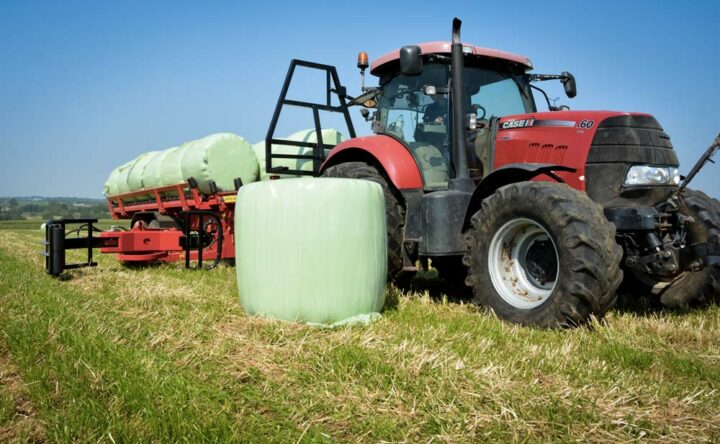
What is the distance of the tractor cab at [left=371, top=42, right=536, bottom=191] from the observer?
5383 millimetres

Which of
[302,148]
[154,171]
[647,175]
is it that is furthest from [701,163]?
[154,171]

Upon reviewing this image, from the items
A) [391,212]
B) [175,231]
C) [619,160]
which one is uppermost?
[619,160]

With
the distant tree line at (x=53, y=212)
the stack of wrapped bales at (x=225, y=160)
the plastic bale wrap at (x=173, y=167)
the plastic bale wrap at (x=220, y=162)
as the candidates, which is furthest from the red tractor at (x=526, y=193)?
the distant tree line at (x=53, y=212)

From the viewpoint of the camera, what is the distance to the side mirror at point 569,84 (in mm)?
6004

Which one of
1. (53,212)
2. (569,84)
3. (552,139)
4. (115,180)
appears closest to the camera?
(552,139)

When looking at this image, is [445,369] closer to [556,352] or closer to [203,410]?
[556,352]

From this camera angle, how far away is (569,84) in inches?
237

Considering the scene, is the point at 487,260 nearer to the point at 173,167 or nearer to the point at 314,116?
the point at 314,116

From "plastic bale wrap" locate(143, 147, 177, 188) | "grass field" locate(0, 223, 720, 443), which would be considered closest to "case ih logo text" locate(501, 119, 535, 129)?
"grass field" locate(0, 223, 720, 443)

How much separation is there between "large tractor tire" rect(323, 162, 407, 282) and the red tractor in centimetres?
Answer: 1

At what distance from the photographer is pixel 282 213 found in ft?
13.0

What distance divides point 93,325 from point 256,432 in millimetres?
2047

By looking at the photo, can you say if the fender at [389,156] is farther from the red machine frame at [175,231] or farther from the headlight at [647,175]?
the red machine frame at [175,231]

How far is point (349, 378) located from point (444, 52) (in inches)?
136
